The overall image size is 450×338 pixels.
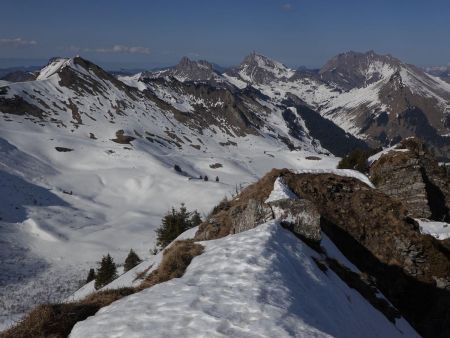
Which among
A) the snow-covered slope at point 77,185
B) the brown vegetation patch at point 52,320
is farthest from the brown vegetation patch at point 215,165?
the brown vegetation patch at point 52,320

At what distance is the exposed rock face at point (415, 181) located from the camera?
38.3 metres

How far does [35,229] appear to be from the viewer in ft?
256

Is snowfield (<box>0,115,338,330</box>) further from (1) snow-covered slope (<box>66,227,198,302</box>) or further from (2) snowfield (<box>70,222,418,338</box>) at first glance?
(2) snowfield (<box>70,222,418,338</box>)

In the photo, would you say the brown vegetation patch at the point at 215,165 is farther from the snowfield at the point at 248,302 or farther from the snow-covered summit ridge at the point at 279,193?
the snowfield at the point at 248,302

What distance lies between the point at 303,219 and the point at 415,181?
22996 millimetres

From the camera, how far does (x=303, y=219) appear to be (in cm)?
2072

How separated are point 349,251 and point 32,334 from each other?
71.3 feet

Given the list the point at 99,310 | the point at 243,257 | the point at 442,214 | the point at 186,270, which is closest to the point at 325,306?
the point at 243,257

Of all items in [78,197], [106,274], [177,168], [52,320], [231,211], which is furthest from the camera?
[177,168]

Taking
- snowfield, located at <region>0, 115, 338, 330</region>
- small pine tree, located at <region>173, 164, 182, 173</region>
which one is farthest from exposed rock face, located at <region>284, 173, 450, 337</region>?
small pine tree, located at <region>173, 164, 182, 173</region>

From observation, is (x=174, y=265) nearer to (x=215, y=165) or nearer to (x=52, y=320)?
(x=52, y=320)

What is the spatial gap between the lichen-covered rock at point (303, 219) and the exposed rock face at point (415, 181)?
69.1ft

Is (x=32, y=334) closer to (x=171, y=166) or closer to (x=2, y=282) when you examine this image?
(x=2, y=282)

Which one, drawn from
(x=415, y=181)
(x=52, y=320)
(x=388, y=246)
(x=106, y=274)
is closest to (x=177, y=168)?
(x=106, y=274)
